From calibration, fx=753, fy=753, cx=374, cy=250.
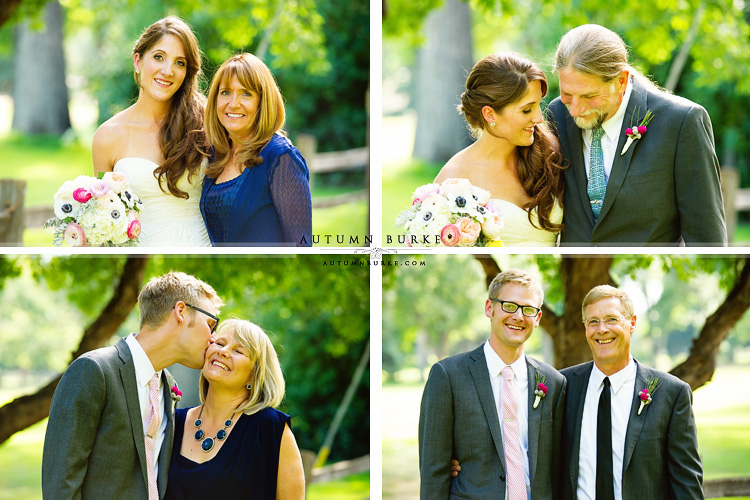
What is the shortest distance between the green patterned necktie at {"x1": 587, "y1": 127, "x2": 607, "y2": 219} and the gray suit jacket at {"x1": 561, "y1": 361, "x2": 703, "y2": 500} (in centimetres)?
58

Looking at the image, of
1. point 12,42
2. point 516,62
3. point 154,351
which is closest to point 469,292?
point 516,62

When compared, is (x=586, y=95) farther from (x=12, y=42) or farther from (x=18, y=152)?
(x=12, y=42)

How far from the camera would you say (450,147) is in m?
3.04

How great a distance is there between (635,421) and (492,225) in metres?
0.74

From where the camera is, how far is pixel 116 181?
2.37 m

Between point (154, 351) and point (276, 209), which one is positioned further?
point (276, 209)

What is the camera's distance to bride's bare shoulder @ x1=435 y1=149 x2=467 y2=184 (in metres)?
2.47

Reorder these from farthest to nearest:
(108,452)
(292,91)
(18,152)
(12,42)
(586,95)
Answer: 1. (292,91)
2. (12,42)
3. (18,152)
4. (586,95)
5. (108,452)

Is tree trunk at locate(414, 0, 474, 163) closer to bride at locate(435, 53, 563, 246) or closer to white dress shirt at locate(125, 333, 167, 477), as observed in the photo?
bride at locate(435, 53, 563, 246)

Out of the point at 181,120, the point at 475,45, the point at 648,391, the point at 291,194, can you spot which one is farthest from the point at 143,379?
the point at 475,45

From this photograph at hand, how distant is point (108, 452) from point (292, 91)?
517 cm

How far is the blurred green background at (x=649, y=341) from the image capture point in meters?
2.56

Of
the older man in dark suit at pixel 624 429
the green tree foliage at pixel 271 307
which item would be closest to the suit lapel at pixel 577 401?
the older man in dark suit at pixel 624 429

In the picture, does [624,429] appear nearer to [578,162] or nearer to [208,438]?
[578,162]
